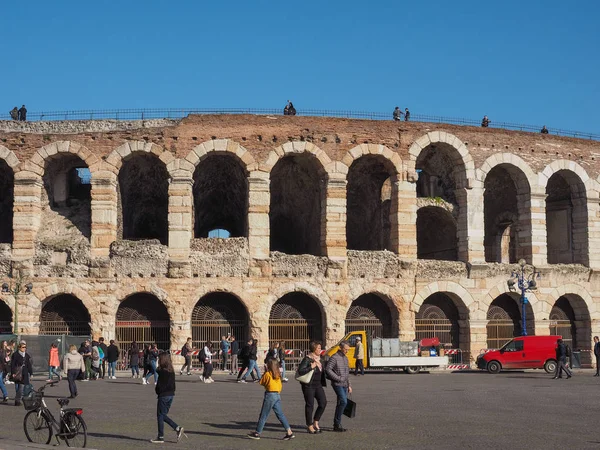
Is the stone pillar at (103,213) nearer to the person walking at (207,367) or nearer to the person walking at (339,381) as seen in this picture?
the person walking at (207,367)

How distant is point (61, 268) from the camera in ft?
95.6

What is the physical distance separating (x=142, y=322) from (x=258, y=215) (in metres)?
5.74

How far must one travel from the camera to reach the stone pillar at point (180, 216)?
29.4 metres

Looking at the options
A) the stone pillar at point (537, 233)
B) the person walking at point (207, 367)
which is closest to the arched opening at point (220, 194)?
the person walking at point (207, 367)

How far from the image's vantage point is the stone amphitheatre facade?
29281 mm

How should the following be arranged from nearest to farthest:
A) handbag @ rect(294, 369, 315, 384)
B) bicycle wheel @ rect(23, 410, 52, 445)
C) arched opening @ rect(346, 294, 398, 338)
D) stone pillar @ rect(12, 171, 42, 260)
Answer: bicycle wheel @ rect(23, 410, 52, 445), handbag @ rect(294, 369, 315, 384), stone pillar @ rect(12, 171, 42, 260), arched opening @ rect(346, 294, 398, 338)

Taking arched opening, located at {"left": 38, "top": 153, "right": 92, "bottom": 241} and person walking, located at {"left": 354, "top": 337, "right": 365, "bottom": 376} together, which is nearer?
person walking, located at {"left": 354, "top": 337, "right": 365, "bottom": 376}

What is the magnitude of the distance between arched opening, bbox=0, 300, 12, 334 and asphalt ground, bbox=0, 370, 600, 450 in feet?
27.1

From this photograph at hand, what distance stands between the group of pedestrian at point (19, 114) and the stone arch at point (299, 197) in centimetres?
994

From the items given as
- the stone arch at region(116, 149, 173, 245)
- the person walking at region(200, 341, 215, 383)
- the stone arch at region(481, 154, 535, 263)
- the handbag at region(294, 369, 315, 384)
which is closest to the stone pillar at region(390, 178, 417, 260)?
the stone arch at region(481, 154, 535, 263)

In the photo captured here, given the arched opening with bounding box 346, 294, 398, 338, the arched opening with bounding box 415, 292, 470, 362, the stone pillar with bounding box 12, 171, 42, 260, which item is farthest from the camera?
the arched opening with bounding box 415, 292, 470, 362

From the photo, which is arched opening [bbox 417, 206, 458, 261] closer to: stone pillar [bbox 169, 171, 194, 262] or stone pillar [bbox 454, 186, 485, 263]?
stone pillar [bbox 454, 186, 485, 263]

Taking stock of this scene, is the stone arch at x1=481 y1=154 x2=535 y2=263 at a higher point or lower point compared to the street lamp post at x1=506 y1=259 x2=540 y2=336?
higher

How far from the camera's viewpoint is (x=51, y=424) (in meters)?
11.3
